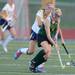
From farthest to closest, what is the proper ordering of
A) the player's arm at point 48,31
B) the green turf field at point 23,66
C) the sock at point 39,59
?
the green turf field at point 23,66
the sock at point 39,59
the player's arm at point 48,31

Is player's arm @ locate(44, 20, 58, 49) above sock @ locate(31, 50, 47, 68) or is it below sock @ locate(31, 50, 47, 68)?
above

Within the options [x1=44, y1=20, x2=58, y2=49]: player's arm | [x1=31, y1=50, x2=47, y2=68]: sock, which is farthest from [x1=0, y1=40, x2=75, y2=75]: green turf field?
[x1=44, y1=20, x2=58, y2=49]: player's arm

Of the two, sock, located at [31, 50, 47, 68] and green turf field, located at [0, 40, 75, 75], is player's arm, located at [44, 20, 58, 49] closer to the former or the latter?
sock, located at [31, 50, 47, 68]

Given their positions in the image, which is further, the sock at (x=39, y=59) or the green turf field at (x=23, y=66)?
the green turf field at (x=23, y=66)

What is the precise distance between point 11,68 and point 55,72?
1349 mm

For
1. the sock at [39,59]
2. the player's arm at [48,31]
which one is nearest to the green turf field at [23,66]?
the sock at [39,59]

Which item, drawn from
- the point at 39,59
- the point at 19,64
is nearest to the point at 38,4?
the point at 19,64

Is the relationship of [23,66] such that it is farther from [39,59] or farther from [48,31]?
[48,31]

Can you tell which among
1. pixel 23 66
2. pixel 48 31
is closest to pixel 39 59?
pixel 48 31

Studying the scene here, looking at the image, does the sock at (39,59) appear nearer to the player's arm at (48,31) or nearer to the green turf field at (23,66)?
the green turf field at (23,66)

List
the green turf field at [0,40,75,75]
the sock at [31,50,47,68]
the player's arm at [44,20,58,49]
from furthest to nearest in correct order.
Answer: the green turf field at [0,40,75,75], the sock at [31,50,47,68], the player's arm at [44,20,58,49]

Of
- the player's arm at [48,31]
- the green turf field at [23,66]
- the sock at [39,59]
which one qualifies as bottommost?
the green turf field at [23,66]

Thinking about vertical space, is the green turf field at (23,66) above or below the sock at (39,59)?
below

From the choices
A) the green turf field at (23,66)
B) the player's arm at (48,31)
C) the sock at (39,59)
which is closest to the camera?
the player's arm at (48,31)
